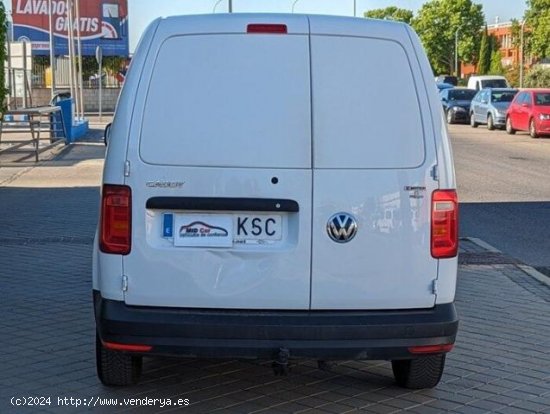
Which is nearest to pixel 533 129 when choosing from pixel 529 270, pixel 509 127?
pixel 509 127

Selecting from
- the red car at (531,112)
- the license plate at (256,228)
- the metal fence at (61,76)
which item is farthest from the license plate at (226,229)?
the metal fence at (61,76)

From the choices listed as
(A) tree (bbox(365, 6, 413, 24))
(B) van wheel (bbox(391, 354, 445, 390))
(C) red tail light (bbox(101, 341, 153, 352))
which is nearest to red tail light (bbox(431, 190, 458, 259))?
(B) van wheel (bbox(391, 354, 445, 390))

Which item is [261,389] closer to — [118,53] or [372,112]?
[372,112]

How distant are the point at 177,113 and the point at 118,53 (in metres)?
53.5

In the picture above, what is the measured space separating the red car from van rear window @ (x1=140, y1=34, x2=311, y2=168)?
88.3 feet

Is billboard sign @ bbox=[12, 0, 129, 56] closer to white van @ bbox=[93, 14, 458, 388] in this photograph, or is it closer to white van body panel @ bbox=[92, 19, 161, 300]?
white van body panel @ bbox=[92, 19, 161, 300]

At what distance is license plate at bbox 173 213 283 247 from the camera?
4.68 meters

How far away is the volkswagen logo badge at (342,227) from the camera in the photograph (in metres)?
4.68

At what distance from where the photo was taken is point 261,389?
18.4ft

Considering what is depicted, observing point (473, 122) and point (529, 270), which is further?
point (473, 122)

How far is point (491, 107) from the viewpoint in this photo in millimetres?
36312

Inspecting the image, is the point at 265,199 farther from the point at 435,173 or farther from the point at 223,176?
the point at 435,173

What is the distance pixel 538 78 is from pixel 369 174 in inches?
2019

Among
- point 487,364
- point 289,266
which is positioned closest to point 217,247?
point 289,266
